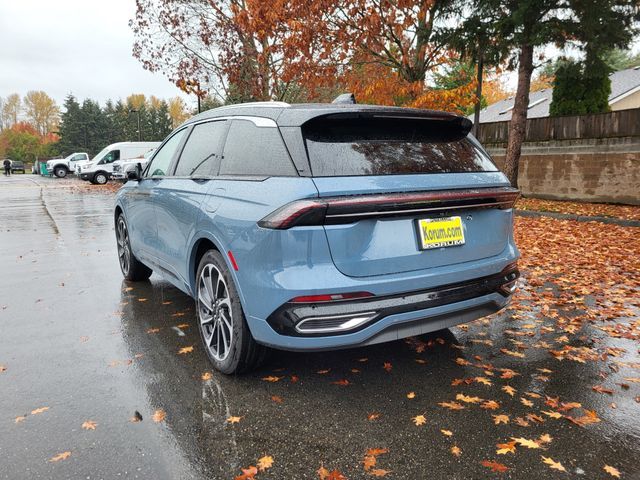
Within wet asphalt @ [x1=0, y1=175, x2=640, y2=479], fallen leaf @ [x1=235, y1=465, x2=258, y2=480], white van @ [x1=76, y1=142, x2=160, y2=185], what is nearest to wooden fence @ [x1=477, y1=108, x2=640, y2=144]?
wet asphalt @ [x1=0, y1=175, x2=640, y2=479]

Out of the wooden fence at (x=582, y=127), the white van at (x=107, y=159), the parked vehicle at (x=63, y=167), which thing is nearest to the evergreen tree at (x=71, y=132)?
the parked vehicle at (x=63, y=167)

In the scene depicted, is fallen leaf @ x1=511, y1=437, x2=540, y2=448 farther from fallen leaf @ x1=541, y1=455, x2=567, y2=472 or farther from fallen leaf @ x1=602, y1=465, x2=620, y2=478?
fallen leaf @ x1=602, y1=465, x2=620, y2=478

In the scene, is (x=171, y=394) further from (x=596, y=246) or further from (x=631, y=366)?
(x=596, y=246)

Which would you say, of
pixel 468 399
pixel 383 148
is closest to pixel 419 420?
pixel 468 399

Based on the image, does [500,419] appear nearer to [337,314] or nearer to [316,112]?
[337,314]

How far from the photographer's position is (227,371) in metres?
3.36

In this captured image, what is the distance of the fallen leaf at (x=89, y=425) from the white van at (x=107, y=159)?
2980 centimetres

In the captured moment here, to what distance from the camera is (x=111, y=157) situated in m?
31.6

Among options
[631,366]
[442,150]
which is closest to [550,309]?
[631,366]

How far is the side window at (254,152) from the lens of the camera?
9.77 ft

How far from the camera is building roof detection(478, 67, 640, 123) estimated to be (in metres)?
24.2

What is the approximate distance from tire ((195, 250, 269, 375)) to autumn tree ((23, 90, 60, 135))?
454 feet

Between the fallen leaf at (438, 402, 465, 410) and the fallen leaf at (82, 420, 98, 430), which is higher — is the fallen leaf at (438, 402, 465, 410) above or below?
below

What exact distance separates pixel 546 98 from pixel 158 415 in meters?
32.4
